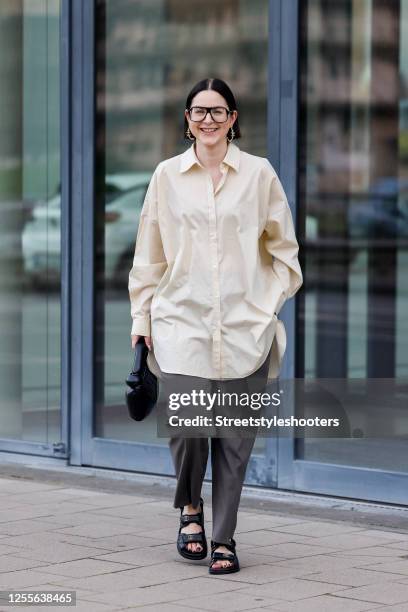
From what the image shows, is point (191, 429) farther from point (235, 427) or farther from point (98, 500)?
point (98, 500)

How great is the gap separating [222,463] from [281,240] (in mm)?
901

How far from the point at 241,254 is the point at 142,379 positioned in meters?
0.62

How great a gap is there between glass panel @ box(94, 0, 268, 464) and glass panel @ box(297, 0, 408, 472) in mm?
754

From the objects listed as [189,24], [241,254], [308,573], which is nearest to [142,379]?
[241,254]

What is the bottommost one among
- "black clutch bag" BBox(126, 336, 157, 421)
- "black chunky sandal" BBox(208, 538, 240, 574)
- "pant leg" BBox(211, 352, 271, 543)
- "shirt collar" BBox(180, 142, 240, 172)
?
"black chunky sandal" BBox(208, 538, 240, 574)

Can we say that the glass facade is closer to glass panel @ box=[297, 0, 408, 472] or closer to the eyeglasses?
glass panel @ box=[297, 0, 408, 472]

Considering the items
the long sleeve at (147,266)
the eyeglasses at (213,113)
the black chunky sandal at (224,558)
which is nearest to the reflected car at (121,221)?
the long sleeve at (147,266)

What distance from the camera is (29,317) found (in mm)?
8578

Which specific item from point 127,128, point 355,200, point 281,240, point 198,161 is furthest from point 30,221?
point 281,240

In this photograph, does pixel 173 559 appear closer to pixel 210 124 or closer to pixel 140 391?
pixel 140 391

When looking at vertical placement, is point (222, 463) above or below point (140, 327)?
below

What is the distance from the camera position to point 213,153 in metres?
5.69

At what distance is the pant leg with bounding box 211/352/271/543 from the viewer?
221 inches

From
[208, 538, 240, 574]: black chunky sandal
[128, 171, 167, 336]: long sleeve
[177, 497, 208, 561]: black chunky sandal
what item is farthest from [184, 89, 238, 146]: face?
[208, 538, 240, 574]: black chunky sandal
